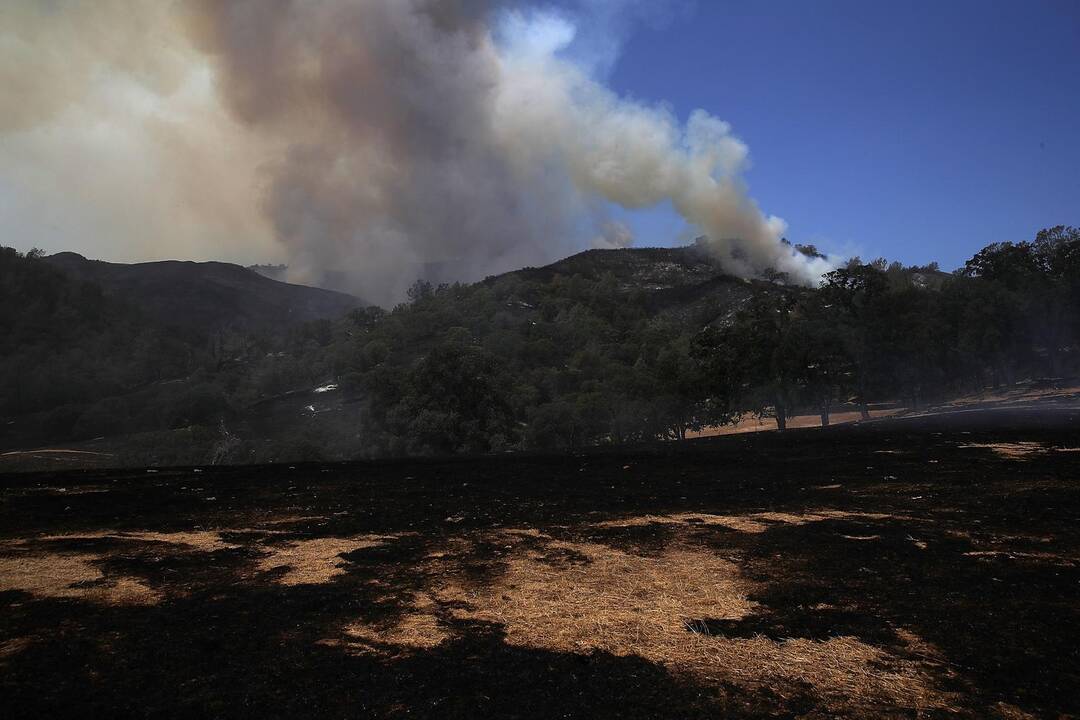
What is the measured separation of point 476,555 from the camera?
13.7m

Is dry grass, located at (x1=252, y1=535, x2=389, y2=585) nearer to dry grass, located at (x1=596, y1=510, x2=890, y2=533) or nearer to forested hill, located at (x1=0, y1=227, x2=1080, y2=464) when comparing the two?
dry grass, located at (x1=596, y1=510, x2=890, y2=533)

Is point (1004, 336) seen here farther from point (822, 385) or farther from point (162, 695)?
point (162, 695)

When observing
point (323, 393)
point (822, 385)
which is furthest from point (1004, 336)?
point (323, 393)

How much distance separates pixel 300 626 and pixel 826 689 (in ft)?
23.8

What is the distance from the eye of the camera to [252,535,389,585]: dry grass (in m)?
12.1

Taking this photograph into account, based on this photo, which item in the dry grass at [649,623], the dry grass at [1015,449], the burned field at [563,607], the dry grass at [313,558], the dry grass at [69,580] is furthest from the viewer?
the dry grass at [1015,449]

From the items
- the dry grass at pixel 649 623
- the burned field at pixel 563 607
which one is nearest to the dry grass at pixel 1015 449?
the burned field at pixel 563 607

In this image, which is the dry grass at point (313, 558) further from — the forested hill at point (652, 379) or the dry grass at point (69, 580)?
the forested hill at point (652, 379)

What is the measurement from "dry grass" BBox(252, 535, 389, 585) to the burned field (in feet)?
0.32

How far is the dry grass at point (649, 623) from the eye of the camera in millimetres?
7211

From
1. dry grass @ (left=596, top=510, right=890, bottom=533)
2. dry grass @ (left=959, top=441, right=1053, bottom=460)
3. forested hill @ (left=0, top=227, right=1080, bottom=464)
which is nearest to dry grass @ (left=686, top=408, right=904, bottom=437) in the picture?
forested hill @ (left=0, top=227, right=1080, bottom=464)

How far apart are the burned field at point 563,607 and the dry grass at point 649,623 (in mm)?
46

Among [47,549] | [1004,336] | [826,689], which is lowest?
[826,689]

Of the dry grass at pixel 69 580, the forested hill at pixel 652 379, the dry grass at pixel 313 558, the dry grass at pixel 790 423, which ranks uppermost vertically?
the forested hill at pixel 652 379
